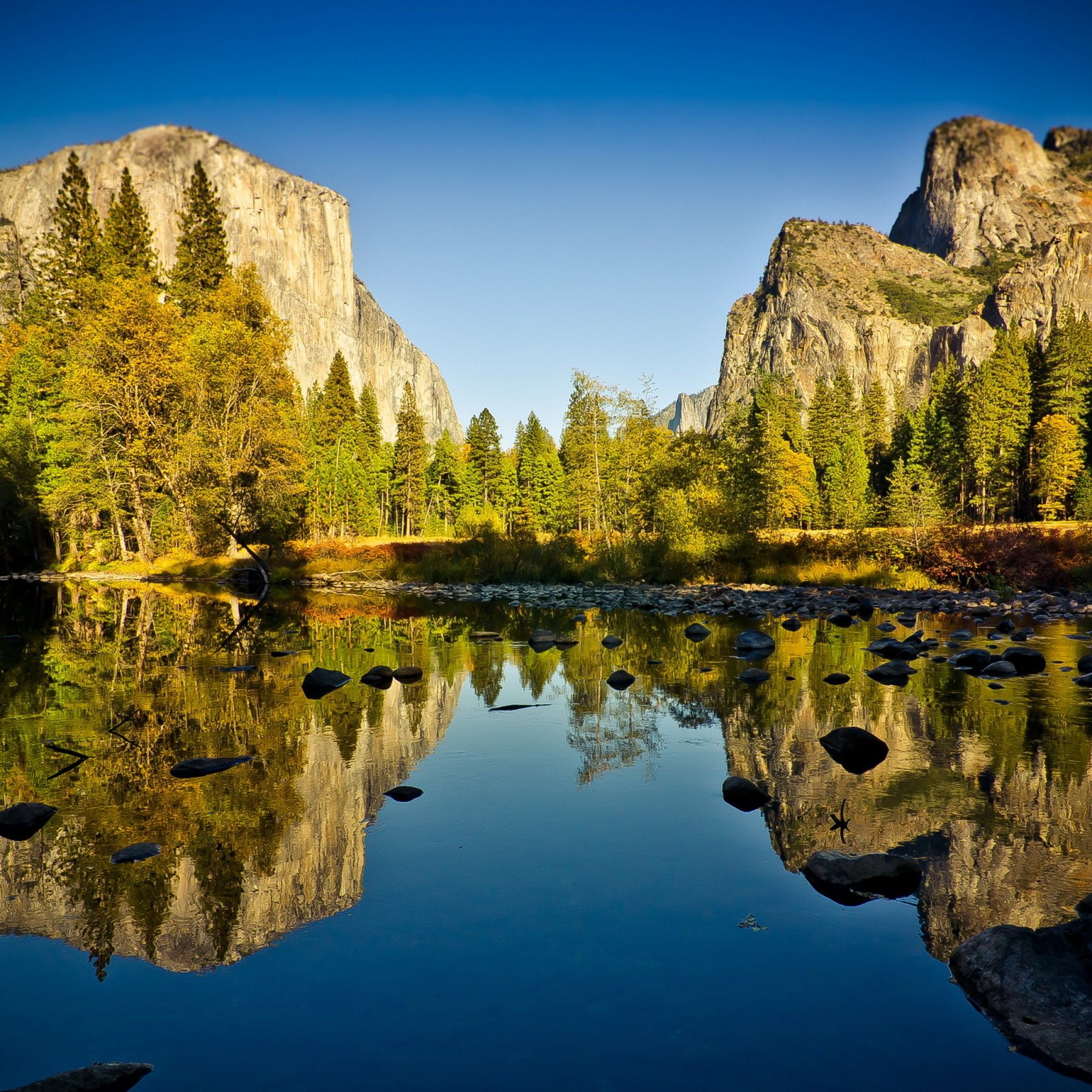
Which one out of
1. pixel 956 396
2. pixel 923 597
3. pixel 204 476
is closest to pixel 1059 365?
pixel 956 396

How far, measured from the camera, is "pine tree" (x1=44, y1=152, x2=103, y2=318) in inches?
1523

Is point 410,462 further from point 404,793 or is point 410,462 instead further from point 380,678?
point 404,793

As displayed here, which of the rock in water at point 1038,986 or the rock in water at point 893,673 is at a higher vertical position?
the rock in water at point 1038,986

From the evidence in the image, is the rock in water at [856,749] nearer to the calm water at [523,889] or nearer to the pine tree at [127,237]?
the calm water at [523,889]

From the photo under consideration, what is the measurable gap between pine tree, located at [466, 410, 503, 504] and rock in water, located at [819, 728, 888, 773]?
6689 cm

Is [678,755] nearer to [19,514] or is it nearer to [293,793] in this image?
[293,793]

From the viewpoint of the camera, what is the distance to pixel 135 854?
4.41 metres

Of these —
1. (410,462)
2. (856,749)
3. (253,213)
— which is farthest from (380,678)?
(253,213)

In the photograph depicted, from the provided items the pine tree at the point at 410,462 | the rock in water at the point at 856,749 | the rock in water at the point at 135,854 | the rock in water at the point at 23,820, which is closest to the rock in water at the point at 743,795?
the rock in water at the point at 856,749

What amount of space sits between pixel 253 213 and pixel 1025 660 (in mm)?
146808

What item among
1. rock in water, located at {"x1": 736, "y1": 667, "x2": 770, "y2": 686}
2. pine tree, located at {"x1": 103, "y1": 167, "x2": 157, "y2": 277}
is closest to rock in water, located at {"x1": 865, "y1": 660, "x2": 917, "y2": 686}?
rock in water, located at {"x1": 736, "y1": 667, "x2": 770, "y2": 686}

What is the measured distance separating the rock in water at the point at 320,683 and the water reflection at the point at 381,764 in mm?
233

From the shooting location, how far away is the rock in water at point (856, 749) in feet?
20.6

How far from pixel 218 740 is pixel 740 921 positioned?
5.18 meters
